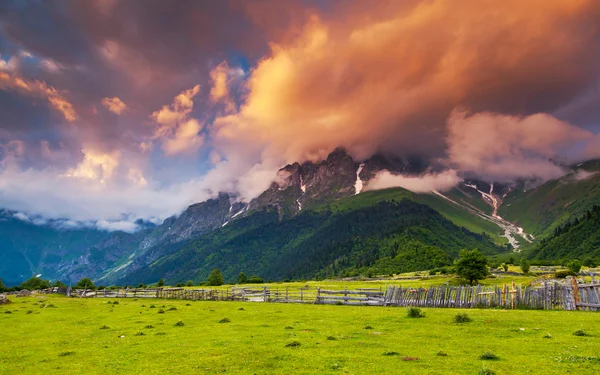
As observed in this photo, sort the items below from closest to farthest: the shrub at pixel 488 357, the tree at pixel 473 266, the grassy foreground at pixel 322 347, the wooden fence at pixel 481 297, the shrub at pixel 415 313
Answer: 1. the grassy foreground at pixel 322 347
2. the shrub at pixel 488 357
3. the shrub at pixel 415 313
4. the wooden fence at pixel 481 297
5. the tree at pixel 473 266

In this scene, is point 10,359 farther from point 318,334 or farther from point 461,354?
point 461,354

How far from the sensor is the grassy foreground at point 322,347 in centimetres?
1482

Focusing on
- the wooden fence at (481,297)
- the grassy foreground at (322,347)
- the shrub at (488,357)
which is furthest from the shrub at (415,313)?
the shrub at (488,357)

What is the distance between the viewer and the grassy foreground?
1482cm

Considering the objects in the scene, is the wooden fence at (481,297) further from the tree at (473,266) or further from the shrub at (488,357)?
the tree at (473,266)

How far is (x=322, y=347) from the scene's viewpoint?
19.2 metres

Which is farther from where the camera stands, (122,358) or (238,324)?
(238,324)

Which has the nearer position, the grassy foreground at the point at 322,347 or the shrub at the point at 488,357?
the grassy foreground at the point at 322,347

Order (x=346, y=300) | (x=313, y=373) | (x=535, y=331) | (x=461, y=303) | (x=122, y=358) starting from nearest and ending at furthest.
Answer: (x=313, y=373), (x=122, y=358), (x=535, y=331), (x=461, y=303), (x=346, y=300)

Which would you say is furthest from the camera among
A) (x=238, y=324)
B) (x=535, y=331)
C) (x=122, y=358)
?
(x=238, y=324)

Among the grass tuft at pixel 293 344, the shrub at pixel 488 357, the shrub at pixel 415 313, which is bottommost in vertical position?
the shrub at pixel 415 313

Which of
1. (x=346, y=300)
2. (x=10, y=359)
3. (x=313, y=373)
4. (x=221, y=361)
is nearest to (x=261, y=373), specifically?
(x=313, y=373)

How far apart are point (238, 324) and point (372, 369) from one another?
19853 millimetres

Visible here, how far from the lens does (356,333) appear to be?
78.4 feet
